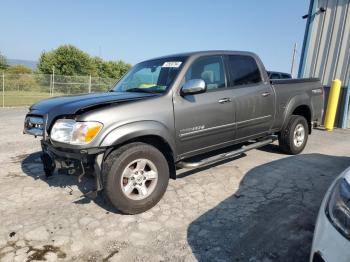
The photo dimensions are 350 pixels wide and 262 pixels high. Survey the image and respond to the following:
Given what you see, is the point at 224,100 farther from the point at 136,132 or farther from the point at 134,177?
the point at 134,177

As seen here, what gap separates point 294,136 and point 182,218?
3.50 m

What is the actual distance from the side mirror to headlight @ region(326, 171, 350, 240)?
219 cm

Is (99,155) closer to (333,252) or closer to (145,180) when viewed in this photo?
(145,180)

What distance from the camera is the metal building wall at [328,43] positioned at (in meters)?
10.3

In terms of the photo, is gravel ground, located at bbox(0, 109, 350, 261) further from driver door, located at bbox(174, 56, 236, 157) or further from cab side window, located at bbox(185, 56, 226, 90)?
cab side window, located at bbox(185, 56, 226, 90)

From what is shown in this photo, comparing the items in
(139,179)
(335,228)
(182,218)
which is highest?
(335,228)

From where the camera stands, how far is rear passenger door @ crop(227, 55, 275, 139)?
5020 mm

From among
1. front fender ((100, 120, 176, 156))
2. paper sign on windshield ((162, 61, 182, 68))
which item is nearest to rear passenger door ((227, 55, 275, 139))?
paper sign on windshield ((162, 61, 182, 68))

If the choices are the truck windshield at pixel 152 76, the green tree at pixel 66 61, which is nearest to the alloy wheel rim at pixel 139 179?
the truck windshield at pixel 152 76

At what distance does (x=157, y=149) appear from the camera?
3.96m

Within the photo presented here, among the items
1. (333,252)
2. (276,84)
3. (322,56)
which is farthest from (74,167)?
(322,56)

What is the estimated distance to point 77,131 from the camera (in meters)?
3.49

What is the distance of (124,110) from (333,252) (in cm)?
250

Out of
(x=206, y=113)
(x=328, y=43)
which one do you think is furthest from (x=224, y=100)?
(x=328, y=43)
